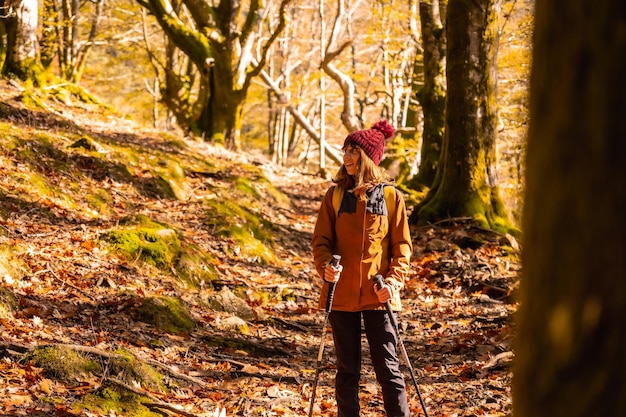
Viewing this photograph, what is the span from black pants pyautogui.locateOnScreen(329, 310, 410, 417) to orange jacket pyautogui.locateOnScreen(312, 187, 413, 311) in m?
0.10

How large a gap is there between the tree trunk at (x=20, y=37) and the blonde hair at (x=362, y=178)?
11.2 metres

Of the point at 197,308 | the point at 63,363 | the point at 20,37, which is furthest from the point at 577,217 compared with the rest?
the point at 20,37

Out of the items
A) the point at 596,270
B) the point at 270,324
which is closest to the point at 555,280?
the point at 596,270

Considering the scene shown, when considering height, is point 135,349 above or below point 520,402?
below

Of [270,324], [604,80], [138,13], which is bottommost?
[270,324]

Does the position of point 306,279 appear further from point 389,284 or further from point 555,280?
point 555,280

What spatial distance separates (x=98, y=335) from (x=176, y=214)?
4365 mm

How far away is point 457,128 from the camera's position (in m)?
10.6

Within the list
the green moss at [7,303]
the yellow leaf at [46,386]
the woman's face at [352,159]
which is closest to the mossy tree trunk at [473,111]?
the woman's face at [352,159]

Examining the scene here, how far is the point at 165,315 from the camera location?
6.14 m

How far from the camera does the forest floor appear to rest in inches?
187

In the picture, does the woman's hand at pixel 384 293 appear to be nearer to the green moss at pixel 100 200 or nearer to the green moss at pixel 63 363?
the green moss at pixel 63 363

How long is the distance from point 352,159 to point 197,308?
127 inches

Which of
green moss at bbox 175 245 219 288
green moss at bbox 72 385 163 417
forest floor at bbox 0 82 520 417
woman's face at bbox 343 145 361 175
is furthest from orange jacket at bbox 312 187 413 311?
green moss at bbox 175 245 219 288
